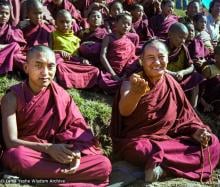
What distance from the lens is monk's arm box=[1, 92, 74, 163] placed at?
3994mm

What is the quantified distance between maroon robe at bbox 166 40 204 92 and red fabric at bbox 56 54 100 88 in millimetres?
1038

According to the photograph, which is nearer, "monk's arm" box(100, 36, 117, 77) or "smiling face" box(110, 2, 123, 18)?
"monk's arm" box(100, 36, 117, 77)

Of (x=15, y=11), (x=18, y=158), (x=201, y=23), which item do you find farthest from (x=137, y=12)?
(x=18, y=158)

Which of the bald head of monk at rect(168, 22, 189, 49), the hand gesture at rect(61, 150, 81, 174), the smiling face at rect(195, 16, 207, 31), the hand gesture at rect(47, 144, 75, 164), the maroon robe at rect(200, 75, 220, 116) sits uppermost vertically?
the smiling face at rect(195, 16, 207, 31)

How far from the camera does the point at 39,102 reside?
13.8ft

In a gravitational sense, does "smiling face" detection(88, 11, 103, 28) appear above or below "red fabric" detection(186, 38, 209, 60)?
above

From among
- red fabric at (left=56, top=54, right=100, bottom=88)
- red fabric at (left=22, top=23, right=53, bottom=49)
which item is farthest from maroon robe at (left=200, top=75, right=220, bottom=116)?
red fabric at (left=22, top=23, right=53, bottom=49)

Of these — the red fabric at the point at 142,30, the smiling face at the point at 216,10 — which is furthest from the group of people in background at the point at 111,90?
the smiling face at the point at 216,10

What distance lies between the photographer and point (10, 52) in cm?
595

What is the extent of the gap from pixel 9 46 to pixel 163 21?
3.48 metres

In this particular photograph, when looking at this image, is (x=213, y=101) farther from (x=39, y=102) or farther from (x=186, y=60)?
(x=39, y=102)

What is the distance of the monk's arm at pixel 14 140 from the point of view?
157 inches

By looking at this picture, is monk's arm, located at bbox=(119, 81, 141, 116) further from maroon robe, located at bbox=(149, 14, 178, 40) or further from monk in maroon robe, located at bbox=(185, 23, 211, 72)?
maroon robe, located at bbox=(149, 14, 178, 40)

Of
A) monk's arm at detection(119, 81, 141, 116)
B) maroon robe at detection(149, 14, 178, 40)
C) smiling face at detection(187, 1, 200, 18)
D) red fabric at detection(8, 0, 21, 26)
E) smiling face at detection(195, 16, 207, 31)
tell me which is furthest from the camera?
smiling face at detection(187, 1, 200, 18)
